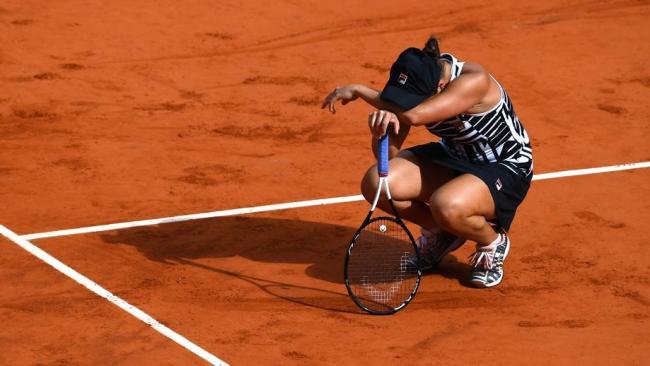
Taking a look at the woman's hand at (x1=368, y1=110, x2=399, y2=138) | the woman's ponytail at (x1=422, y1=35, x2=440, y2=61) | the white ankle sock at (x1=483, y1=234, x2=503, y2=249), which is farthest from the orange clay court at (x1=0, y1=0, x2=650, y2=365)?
the woman's ponytail at (x1=422, y1=35, x2=440, y2=61)

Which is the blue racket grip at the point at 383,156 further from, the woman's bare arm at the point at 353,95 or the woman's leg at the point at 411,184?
the woman's leg at the point at 411,184

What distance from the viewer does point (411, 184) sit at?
8430mm

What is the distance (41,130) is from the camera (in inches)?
440

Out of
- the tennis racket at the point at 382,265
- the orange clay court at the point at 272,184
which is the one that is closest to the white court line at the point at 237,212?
the orange clay court at the point at 272,184

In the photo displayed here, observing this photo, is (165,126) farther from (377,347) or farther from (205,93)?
(377,347)

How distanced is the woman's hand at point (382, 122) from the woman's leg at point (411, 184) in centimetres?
71

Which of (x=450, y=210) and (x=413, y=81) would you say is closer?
(x=413, y=81)

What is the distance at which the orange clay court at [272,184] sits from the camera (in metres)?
7.78

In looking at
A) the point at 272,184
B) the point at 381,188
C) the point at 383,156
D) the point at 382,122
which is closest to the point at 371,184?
the point at 381,188

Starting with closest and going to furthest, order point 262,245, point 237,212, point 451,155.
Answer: point 451,155 < point 262,245 < point 237,212

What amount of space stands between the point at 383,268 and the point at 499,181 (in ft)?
3.63

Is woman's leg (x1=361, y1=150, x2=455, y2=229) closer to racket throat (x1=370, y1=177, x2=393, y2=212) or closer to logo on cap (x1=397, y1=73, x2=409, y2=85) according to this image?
racket throat (x1=370, y1=177, x2=393, y2=212)

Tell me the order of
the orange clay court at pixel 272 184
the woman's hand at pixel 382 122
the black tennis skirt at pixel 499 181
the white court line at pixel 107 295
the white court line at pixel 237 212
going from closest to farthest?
the white court line at pixel 107 295
the woman's hand at pixel 382 122
the orange clay court at pixel 272 184
the black tennis skirt at pixel 499 181
the white court line at pixel 237 212

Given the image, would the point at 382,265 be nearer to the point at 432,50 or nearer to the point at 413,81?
the point at 413,81
